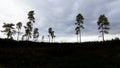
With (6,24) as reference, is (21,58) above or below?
below

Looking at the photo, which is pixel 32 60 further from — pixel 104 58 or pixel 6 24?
pixel 6 24

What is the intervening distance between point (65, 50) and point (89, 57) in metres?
4.07

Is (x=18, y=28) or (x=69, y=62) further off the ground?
(x=18, y=28)

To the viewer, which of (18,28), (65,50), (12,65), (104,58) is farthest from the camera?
(18,28)

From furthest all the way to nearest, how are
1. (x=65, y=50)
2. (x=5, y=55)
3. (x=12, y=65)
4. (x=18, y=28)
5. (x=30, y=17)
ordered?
(x=18, y=28) → (x=30, y=17) → (x=65, y=50) → (x=5, y=55) → (x=12, y=65)

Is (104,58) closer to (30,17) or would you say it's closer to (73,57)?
(73,57)

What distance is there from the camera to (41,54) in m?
23.9

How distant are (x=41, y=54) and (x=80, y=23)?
229 feet

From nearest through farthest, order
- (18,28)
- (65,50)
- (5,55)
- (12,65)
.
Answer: (12,65)
(5,55)
(65,50)
(18,28)

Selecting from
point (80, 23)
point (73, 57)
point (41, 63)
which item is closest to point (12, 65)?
point (41, 63)

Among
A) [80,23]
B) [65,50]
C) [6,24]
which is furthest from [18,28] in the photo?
[65,50]

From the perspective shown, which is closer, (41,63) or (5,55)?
(41,63)

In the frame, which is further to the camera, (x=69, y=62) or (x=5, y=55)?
(x=5, y=55)

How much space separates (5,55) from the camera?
75.6ft
